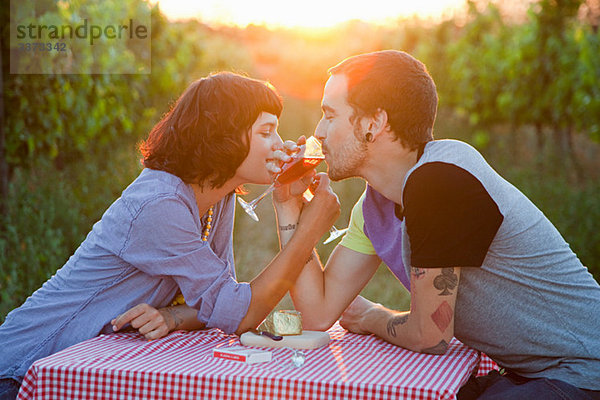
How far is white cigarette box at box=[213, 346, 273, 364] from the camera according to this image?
6.54 ft

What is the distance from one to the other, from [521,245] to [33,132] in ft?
17.3

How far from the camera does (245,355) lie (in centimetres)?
199

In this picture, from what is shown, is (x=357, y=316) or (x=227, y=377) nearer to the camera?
(x=227, y=377)

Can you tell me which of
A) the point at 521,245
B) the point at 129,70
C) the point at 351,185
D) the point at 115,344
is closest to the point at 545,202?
the point at 351,185

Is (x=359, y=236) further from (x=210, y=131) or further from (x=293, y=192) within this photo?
(x=210, y=131)

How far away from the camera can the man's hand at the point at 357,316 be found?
247cm

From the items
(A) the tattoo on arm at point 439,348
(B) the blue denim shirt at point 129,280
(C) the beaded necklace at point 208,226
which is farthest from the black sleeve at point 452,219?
(C) the beaded necklace at point 208,226

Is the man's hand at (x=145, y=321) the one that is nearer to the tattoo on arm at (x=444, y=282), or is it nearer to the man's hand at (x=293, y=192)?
the man's hand at (x=293, y=192)

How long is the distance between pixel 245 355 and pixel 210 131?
956 millimetres

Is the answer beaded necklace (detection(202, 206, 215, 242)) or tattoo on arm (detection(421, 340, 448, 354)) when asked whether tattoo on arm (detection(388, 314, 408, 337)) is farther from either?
beaded necklace (detection(202, 206, 215, 242))

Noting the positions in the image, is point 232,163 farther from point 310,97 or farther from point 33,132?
point 310,97

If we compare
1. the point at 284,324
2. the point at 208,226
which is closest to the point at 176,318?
the point at 284,324

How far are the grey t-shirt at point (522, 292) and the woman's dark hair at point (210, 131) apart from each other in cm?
74

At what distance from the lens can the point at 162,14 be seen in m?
12.3
